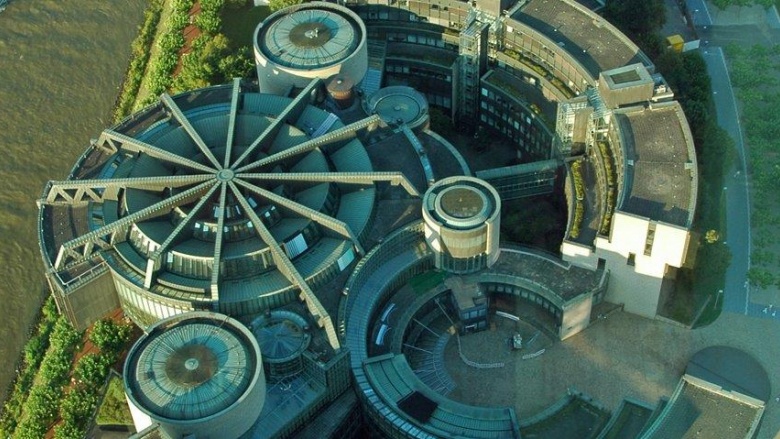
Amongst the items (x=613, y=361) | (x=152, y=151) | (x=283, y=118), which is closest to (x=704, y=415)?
(x=613, y=361)

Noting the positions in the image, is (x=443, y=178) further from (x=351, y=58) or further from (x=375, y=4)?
(x=375, y=4)

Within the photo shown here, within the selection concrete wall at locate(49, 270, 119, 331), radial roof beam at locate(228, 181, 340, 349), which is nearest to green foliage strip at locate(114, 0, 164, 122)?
concrete wall at locate(49, 270, 119, 331)

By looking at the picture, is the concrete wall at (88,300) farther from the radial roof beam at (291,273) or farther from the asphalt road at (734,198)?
the asphalt road at (734,198)

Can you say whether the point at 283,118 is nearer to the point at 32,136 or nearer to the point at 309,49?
the point at 309,49

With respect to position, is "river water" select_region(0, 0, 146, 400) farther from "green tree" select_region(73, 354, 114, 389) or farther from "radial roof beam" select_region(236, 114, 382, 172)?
"radial roof beam" select_region(236, 114, 382, 172)

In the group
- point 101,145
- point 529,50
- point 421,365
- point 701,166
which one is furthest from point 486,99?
point 101,145
